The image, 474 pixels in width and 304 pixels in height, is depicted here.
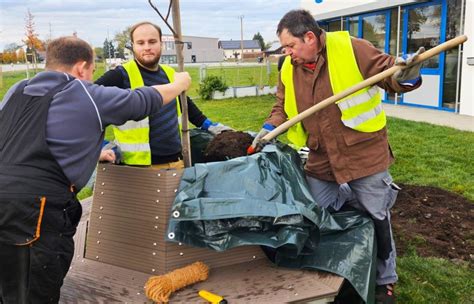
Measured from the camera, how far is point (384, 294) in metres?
2.74

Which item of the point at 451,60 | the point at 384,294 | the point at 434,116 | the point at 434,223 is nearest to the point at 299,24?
the point at 384,294

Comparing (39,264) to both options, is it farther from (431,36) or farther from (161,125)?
(431,36)

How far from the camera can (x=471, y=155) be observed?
6031mm

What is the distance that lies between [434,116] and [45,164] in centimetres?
870

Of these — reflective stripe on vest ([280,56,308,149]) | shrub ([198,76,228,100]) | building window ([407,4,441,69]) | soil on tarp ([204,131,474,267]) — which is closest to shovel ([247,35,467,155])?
reflective stripe on vest ([280,56,308,149])

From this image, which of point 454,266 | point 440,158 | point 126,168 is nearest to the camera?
point 126,168

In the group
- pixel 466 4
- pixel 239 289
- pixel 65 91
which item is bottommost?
pixel 239 289

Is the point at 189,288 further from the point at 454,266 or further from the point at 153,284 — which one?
the point at 454,266

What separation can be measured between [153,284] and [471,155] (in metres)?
5.18

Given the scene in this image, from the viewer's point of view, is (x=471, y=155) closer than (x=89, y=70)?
No

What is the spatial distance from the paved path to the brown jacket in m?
5.77

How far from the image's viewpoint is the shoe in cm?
273

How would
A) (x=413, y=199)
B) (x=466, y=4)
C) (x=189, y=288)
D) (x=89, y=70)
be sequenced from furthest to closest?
(x=466, y=4)
(x=413, y=199)
(x=189, y=288)
(x=89, y=70)

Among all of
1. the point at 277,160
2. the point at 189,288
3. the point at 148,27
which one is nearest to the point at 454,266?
the point at 277,160
